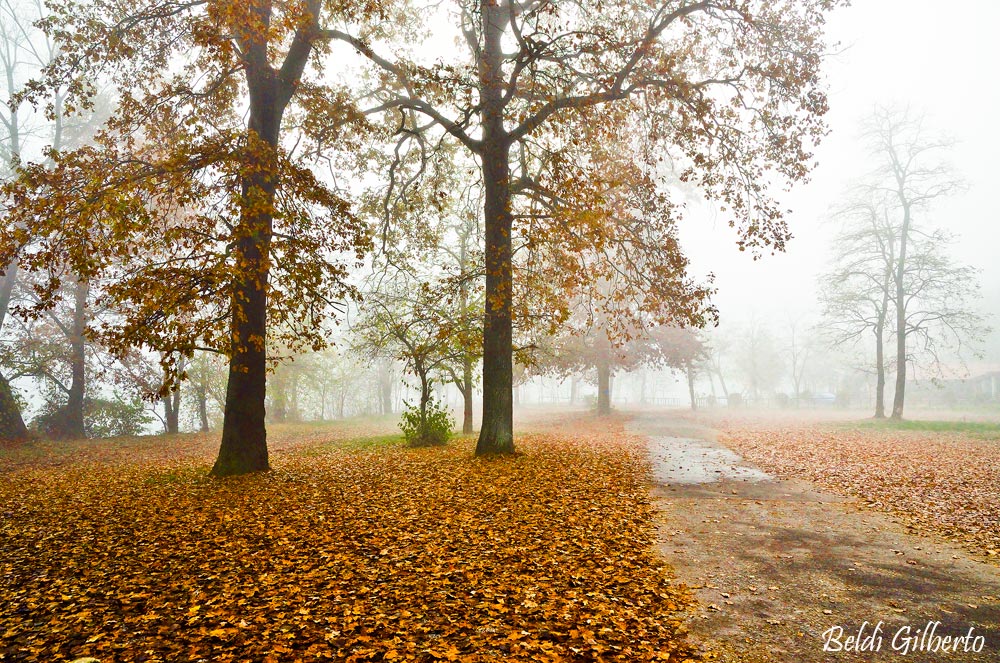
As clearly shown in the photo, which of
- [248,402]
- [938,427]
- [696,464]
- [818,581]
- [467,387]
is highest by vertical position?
[248,402]

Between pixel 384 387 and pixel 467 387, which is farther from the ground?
pixel 467 387

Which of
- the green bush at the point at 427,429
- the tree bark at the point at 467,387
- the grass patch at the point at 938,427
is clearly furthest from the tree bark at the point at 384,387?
the grass patch at the point at 938,427

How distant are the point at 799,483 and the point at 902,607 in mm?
5946

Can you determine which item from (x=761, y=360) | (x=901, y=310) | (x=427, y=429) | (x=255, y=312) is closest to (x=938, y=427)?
(x=901, y=310)

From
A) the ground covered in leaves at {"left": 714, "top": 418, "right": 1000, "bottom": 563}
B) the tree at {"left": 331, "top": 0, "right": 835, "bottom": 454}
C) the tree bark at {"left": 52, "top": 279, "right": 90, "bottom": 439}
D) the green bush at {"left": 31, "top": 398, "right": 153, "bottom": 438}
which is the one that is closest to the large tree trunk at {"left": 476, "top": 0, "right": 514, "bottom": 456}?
the tree at {"left": 331, "top": 0, "right": 835, "bottom": 454}

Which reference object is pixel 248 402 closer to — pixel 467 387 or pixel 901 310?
pixel 467 387

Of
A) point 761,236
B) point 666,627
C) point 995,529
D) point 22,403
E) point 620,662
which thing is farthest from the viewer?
point 22,403

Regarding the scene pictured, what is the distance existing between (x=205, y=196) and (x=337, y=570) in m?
6.75

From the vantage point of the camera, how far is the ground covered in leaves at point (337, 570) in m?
3.78

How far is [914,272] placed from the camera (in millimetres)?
24078

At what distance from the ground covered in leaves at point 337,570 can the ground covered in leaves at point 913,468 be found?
12.2ft

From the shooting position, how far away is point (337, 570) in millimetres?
5133

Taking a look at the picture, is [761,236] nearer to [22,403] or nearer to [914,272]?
[914,272]

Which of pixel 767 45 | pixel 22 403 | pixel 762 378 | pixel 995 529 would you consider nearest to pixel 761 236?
pixel 767 45
